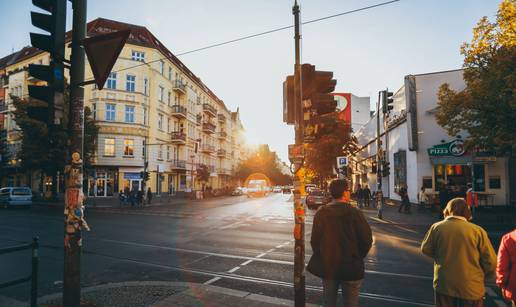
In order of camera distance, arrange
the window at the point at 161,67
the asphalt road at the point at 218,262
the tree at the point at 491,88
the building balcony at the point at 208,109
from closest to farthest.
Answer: the asphalt road at the point at 218,262 → the tree at the point at 491,88 → the window at the point at 161,67 → the building balcony at the point at 208,109

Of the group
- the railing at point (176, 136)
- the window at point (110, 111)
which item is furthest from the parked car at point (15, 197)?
the railing at point (176, 136)

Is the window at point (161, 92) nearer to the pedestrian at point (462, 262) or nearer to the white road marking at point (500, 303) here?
the white road marking at point (500, 303)

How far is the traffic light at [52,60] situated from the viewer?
3.99 metres

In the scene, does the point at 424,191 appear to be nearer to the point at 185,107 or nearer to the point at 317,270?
the point at 317,270

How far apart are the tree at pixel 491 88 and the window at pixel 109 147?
3257cm

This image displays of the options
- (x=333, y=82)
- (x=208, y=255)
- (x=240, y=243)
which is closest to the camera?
(x=333, y=82)

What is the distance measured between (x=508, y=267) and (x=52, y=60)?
220 inches

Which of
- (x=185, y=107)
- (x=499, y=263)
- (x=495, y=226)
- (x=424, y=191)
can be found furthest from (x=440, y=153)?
(x=185, y=107)

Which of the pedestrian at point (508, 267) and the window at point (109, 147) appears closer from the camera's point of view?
the pedestrian at point (508, 267)

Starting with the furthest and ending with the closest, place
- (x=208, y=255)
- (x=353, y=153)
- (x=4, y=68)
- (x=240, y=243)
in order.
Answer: (x=4, y=68)
(x=353, y=153)
(x=240, y=243)
(x=208, y=255)

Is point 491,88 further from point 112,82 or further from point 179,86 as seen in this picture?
point 179,86

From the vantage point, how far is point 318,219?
3.37 m

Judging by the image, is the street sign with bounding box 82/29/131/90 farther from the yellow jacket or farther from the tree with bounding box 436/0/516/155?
the tree with bounding box 436/0/516/155

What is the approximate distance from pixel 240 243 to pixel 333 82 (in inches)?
254
